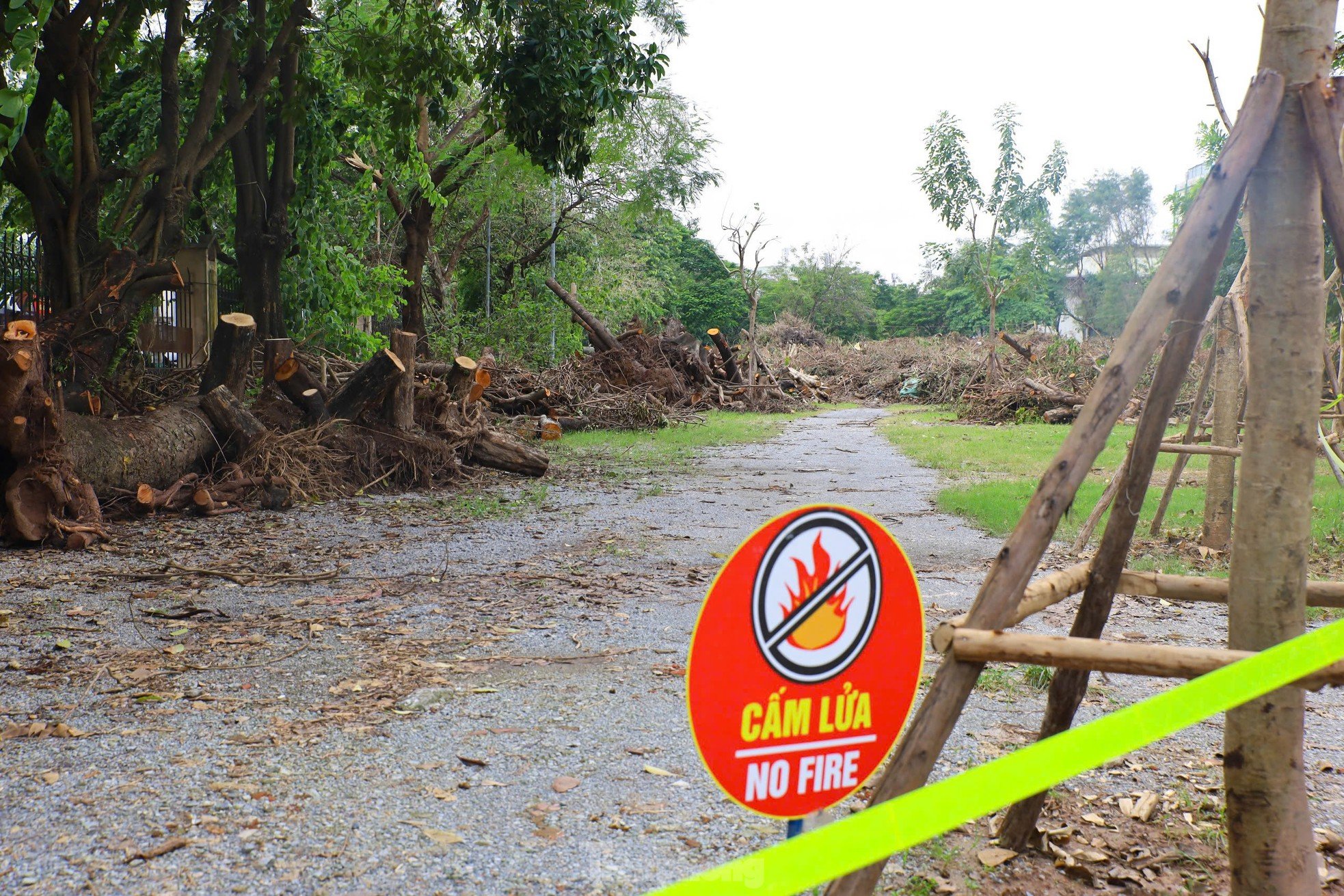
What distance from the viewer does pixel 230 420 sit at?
9.62 metres

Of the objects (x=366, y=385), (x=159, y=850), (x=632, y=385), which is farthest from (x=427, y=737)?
(x=632, y=385)

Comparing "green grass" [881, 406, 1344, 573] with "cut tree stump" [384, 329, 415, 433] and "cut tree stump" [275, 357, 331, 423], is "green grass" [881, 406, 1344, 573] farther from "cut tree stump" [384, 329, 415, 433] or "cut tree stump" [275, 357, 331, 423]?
"cut tree stump" [275, 357, 331, 423]

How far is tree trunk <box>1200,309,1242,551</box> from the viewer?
279 inches

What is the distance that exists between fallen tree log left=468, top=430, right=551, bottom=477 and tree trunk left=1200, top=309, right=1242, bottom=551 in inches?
276

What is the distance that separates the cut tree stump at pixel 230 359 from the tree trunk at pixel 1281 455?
10088mm

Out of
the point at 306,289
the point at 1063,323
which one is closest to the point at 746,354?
the point at 306,289

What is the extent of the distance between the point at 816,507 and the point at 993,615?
778mm

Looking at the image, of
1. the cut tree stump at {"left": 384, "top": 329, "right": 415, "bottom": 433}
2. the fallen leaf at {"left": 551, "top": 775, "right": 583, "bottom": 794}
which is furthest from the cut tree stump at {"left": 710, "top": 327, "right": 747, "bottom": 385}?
the fallen leaf at {"left": 551, "top": 775, "right": 583, "bottom": 794}

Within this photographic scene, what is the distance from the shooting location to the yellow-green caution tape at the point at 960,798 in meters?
1.48

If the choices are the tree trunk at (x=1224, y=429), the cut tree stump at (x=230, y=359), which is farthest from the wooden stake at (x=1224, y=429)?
the cut tree stump at (x=230, y=359)

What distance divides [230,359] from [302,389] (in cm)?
98

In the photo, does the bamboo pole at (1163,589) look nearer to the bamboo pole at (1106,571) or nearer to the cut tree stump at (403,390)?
the bamboo pole at (1106,571)

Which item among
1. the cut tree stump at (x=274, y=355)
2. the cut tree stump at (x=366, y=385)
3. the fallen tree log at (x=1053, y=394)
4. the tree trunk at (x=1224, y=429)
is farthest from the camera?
the fallen tree log at (x=1053, y=394)

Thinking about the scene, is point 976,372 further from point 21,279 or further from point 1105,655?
point 1105,655
